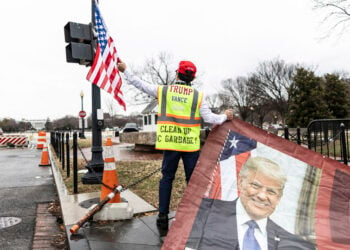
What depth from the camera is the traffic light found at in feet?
20.2

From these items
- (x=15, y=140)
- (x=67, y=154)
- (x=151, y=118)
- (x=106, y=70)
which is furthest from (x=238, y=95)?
(x=106, y=70)

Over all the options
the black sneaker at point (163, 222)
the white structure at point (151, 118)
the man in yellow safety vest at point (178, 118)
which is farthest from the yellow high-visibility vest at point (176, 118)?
the white structure at point (151, 118)

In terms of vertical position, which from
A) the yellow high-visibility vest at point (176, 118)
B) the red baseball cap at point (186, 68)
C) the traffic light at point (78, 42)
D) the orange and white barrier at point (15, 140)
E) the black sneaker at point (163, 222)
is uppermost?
the traffic light at point (78, 42)

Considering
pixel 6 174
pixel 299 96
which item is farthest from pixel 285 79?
pixel 6 174

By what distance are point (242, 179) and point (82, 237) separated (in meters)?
1.93

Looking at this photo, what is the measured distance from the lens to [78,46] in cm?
623

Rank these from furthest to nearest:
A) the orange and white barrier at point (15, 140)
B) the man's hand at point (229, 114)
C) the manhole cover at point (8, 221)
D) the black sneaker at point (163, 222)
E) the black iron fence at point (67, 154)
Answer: the orange and white barrier at point (15, 140)
the black iron fence at point (67, 154)
the manhole cover at point (8, 221)
the black sneaker at point (163, 222)
the man's hand at point (229, 114)

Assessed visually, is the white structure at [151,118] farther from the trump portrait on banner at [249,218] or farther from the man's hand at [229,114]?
the trump portrait on banner at [249,218]

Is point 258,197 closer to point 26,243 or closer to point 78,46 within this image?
point 26,243

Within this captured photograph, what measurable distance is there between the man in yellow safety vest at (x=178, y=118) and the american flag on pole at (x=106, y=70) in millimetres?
753

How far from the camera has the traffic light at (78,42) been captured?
20.2 ft

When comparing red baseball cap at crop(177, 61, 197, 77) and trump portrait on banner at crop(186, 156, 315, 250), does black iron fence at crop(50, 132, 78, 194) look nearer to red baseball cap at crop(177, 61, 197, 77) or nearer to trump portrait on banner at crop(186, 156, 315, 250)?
red baseball cap at crop(177, 61, 197, 77)

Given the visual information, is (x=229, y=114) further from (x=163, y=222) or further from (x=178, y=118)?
(x=163, y=222)

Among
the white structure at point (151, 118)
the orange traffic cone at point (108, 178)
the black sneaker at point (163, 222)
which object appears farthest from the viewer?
the white structure at point (151, 118)
